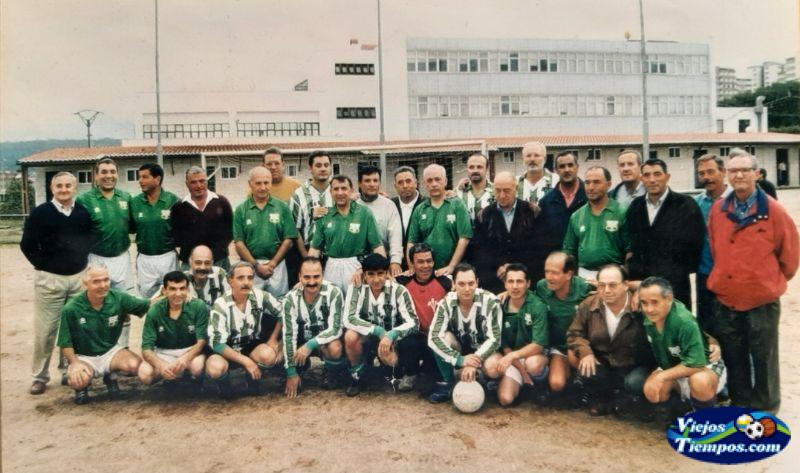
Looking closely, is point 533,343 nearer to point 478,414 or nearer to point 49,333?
point 478,414

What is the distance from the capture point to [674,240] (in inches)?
160

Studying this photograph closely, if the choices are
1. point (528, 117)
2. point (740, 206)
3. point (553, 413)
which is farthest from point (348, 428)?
point (528, 117)

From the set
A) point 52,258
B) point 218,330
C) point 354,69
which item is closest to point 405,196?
point 218,330

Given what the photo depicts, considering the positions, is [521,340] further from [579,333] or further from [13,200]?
[13,200]

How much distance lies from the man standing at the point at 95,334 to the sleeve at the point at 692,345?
12.8 feet

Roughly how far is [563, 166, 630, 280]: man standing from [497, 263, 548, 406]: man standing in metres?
0.56

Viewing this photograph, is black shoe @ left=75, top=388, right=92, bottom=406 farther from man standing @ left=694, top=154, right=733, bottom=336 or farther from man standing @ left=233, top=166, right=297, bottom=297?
man standing @ left=694, top=154, right=733, bottom=336

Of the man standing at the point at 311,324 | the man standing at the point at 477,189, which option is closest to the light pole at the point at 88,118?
the man standing at the point at 311,324

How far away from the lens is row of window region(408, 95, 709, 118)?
91.5 ft

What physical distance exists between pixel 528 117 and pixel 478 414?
26264mm

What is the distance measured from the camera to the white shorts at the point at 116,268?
484 centimetres

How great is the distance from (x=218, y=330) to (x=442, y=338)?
1706 mm

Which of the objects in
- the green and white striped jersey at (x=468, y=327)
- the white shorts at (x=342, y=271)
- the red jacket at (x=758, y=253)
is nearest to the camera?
the red jacket at (x=758, y=253)

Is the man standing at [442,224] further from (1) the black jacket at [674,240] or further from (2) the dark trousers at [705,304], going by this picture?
(2) the dark trousers at [705,304]
